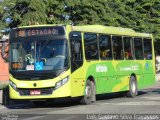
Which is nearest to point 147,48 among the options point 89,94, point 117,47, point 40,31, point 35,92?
point 117,47

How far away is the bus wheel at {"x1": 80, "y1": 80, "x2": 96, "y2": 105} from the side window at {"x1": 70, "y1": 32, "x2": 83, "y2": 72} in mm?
1116

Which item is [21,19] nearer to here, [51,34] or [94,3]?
[94,3]

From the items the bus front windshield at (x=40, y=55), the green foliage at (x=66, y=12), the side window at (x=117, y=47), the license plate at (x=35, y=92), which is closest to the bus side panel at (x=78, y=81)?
the bus front windshield at (x=40, y=55)

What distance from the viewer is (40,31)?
1964cm

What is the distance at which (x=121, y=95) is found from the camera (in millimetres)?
26156

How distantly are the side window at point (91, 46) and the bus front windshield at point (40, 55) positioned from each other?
159 cm

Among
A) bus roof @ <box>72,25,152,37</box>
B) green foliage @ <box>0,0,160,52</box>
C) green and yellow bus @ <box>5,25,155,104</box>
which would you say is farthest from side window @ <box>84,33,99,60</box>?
green foliage @ <box>0,0,160,52</box>

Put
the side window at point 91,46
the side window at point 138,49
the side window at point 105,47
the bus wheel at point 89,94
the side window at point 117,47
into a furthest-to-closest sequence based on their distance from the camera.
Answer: the side window at point 138,49 → the side window at point 117,47 → the side window at point 105,47 → the side window at point 91,46 → the bus wheel at point 89,94

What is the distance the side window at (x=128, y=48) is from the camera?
24509mm

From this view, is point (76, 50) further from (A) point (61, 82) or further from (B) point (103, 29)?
(B) point (103, 29)

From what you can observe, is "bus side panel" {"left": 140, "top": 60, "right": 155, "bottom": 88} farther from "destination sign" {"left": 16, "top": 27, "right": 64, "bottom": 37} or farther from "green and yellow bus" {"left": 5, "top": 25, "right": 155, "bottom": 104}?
"destination sign" {"left": 16, "top": 27, "right": 64, "bottom": 37}

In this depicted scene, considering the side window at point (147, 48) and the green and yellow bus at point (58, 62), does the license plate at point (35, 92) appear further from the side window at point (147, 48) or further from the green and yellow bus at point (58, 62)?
the side window at point (147, 48)

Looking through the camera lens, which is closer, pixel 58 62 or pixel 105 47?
pixel 58 62

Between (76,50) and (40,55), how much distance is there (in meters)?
1.39
